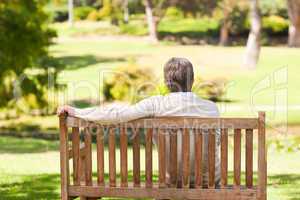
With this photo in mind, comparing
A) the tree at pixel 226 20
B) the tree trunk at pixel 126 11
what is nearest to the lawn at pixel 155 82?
the tree at pixel 226 20

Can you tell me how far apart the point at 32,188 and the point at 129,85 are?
48.1 ft

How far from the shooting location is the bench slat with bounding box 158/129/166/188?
4.83 metres

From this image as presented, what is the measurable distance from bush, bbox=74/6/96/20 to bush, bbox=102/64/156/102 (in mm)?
33465

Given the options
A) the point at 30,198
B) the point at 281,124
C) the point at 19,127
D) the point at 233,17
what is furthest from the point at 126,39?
the point at 30,198

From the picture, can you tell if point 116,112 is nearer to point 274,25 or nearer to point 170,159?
point 170,159

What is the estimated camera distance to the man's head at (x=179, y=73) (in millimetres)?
4777

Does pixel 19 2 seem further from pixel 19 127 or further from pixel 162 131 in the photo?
pixel 162 131

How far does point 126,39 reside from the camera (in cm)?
5006

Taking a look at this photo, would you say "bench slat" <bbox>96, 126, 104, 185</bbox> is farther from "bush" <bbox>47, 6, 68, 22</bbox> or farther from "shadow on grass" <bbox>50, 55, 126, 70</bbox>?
"bush" <bbox>47, 6, 68, 22</bbox>

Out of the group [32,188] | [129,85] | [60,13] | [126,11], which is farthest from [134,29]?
[32,188]

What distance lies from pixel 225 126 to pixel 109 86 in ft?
60.1

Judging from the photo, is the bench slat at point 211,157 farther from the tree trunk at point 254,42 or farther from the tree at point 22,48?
the tree trunk at point 254,42

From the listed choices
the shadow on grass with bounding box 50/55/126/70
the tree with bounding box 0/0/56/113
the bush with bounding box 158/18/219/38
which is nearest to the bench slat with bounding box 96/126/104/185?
the tree with bounding box 0/0/56/113

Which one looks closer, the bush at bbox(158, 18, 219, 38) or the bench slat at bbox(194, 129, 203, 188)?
the bench slat at bbox(194, 129, 203, 188)
